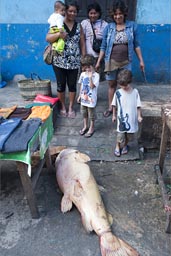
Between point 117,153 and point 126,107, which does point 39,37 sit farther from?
point 117,153

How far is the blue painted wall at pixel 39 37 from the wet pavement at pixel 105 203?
63.0 inches

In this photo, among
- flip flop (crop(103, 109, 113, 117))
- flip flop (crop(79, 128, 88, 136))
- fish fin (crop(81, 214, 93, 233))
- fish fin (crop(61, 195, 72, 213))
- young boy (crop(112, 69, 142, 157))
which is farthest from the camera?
flip flop (crop(103, 109, 113, 117))

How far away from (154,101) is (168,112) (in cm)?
189

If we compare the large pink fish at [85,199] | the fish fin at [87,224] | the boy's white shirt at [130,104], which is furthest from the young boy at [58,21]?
the fish fin at [87,224]

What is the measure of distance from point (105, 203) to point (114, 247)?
2.34 feet

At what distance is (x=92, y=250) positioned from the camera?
244cm

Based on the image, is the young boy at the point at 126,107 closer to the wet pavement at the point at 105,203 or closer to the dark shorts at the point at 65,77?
the wet pavement at the point at 105,203

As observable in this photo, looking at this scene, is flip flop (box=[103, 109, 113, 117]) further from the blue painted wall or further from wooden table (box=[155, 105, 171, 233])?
the blue painted wall

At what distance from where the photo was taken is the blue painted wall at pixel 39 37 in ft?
17.1

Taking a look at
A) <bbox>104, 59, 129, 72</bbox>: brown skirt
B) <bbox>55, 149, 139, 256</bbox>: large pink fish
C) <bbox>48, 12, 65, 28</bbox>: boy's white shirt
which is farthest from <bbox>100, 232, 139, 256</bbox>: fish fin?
<bbox>48, 12, 65, 28</bbox>: boy's white shirt

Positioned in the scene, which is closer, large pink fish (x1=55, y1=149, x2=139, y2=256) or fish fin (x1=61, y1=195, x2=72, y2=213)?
large pink fish (x1=55, y1=149, x2=139, y2=256)

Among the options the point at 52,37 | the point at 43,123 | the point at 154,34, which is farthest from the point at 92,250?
the point at 154,34

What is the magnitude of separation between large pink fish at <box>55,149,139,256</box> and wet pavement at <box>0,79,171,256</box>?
0.47 ft

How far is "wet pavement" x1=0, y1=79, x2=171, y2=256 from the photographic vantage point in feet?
8.18
